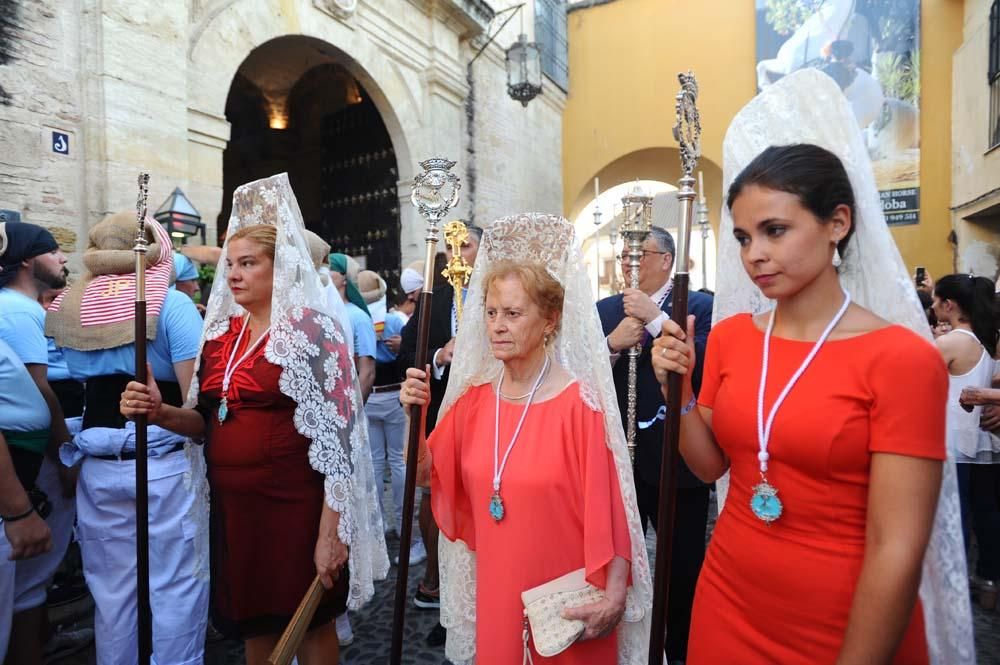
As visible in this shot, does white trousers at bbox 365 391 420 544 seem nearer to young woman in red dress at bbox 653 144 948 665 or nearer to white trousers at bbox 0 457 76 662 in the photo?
white trousers at bbox 0 457 76 662

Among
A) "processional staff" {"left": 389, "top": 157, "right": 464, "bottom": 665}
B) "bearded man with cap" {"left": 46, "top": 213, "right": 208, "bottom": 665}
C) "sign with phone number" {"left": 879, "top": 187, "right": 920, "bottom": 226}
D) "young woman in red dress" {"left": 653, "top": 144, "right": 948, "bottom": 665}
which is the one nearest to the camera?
"young woman in red dress" {"left": 653, "top": 144, "right": 948, "bottom": 665}

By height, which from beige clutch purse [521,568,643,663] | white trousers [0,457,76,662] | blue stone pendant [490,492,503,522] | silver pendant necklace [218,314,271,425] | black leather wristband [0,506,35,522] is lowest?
white trousers [0,457,76,662]

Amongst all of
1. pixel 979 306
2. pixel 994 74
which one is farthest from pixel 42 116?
pixel 994 74

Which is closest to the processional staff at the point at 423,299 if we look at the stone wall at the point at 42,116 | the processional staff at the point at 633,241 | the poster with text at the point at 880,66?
the processional staff at the point at 633,241

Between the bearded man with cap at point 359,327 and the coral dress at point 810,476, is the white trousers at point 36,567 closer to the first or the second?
the bearded man with cap at point 359,327

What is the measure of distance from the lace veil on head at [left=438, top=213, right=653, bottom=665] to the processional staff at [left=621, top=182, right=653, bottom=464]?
718 millimetres

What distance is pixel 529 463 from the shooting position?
6.24ft

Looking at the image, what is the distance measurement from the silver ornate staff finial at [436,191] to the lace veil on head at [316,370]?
1.98 ft

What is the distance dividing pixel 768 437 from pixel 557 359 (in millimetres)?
882

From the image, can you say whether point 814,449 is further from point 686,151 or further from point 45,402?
point 45,402

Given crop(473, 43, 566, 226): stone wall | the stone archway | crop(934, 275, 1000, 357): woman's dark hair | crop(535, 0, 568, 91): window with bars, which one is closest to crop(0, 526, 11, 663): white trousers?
the stone archway

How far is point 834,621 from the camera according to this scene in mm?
1307

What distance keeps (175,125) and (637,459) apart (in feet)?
18.4

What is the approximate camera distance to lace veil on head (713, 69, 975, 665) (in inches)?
53.1
